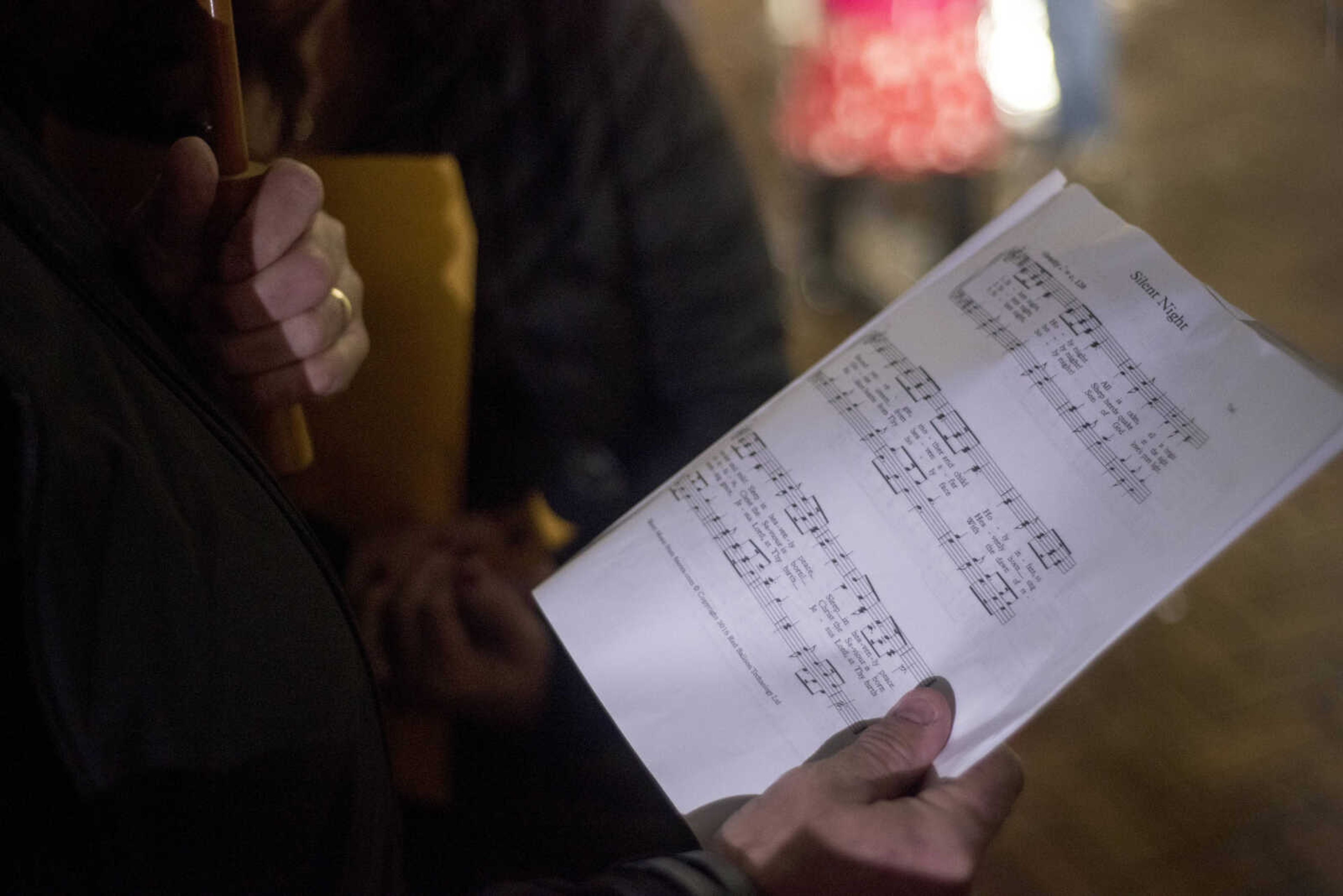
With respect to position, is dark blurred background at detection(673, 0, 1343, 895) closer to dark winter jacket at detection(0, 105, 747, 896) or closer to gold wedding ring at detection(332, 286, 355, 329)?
gold wedding ring at detection(332, 286, 355, 329)

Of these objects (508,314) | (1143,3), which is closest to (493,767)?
(508,314)

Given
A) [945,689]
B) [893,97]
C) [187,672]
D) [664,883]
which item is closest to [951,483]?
[945,689]

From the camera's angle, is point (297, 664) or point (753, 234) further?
point (753, 234)

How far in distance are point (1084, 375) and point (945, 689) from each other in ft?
0.64

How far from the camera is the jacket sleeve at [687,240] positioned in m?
0.90

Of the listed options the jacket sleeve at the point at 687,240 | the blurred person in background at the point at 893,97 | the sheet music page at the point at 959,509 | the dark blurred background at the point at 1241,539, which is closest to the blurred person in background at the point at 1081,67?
the dark blurred background at the point at 1241,539

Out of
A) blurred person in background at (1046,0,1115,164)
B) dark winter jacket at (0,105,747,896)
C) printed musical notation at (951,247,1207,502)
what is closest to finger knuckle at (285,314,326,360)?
dark winter jacket at (0,105,747,896)

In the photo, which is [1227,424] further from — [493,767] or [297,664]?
[493,767]

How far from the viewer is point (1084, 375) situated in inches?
22.6

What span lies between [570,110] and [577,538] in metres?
0.42

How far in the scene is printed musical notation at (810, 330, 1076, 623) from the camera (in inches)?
22.4

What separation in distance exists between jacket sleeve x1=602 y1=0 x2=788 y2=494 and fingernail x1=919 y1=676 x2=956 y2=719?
43 centimetres

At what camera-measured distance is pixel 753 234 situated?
972 millimetres

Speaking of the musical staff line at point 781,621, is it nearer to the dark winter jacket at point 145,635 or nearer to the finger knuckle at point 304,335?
the dark winter jacket at point 145,635
